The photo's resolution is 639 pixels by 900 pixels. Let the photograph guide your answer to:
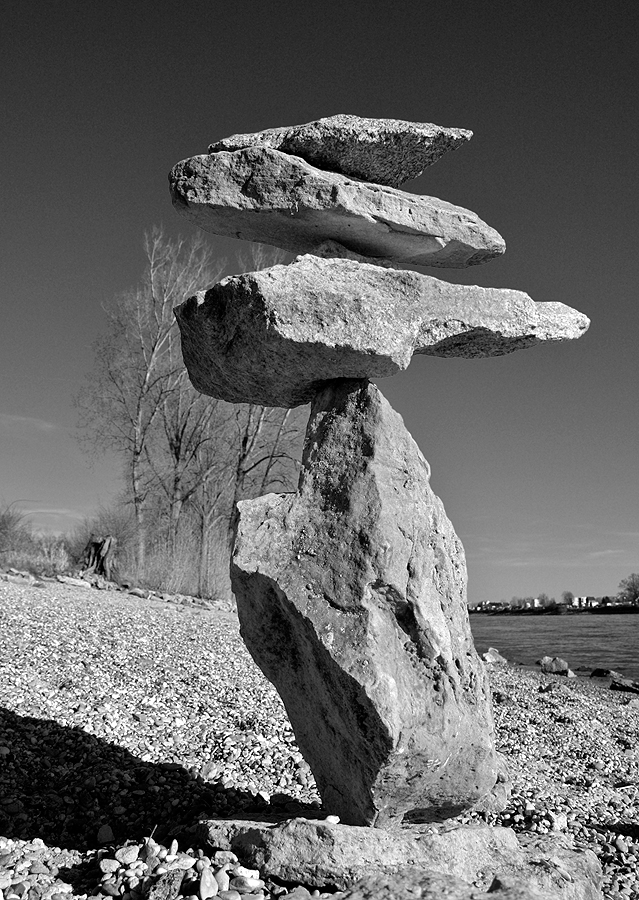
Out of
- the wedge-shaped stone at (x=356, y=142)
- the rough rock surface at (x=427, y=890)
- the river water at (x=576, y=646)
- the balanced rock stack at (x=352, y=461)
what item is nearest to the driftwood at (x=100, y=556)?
the river water at (x=576, y=646)

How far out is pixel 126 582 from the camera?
18578mm

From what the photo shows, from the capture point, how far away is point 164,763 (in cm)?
576

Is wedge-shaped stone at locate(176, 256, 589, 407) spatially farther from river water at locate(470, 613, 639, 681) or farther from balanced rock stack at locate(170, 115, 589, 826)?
river water at locate(470, 613, 639, 681)

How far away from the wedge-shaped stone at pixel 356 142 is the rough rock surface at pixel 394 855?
4.04 m

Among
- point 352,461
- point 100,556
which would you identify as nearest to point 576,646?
point 100,556

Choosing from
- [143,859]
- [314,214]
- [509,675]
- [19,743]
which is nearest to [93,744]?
[19,743]

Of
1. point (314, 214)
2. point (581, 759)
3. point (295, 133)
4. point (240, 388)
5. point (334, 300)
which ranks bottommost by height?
point (581, 759)

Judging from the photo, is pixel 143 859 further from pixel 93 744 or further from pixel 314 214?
pixel 314 214

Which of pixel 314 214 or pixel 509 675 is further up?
pixel 314 214

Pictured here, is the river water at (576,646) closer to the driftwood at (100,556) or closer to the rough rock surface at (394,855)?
the driftwood at (100,556)

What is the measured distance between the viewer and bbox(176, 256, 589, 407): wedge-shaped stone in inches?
164

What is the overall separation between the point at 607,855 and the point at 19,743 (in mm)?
4307

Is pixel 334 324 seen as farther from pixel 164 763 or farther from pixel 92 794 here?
pixel 164 763

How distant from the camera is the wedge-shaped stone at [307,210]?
15.3 feet
